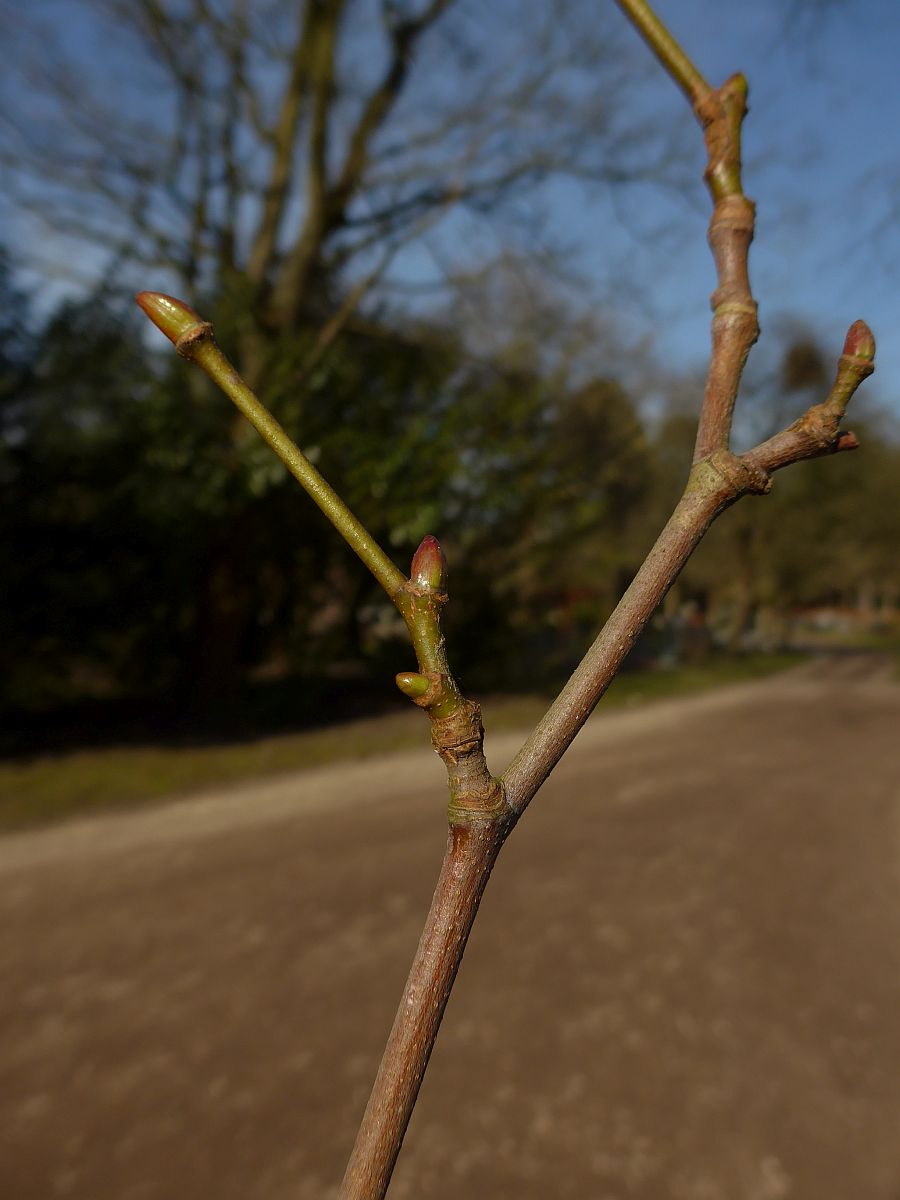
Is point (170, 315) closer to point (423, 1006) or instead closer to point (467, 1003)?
point (423, 1006)

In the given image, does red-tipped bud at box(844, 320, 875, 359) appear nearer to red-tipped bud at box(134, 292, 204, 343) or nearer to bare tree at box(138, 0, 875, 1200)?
bare tree at box(138, 0, 875, 1200)

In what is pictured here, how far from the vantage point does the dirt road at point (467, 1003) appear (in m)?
3.56

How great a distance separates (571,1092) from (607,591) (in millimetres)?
6978

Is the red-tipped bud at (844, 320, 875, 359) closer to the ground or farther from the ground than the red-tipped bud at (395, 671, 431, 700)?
farther from the ground

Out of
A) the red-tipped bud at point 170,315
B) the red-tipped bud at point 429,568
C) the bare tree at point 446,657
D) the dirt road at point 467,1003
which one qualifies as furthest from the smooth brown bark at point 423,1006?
the dirt road at point 467,1003

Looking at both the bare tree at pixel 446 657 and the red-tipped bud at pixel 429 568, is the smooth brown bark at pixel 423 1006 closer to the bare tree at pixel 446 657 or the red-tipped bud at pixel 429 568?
the bare tree at pixel 446 657

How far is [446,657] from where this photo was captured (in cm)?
43

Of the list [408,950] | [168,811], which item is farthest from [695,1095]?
[168,811]

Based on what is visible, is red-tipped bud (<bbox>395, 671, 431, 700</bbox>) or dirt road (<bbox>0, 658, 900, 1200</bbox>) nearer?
red-tipped bud (<bbox>395, 671, 431, 700</bbox>)

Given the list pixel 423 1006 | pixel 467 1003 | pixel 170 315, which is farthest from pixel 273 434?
pixel 467 1003

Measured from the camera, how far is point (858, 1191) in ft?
11.4

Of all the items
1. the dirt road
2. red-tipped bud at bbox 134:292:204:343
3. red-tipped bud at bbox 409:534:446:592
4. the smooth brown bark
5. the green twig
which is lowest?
the dirt road

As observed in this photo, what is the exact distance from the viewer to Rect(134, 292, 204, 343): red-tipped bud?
1.38 ft

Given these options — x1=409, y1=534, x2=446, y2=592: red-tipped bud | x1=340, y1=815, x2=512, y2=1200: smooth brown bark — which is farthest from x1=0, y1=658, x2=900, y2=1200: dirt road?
x1=409, y1=534, x2=446, y2=592: red-tipped bud
